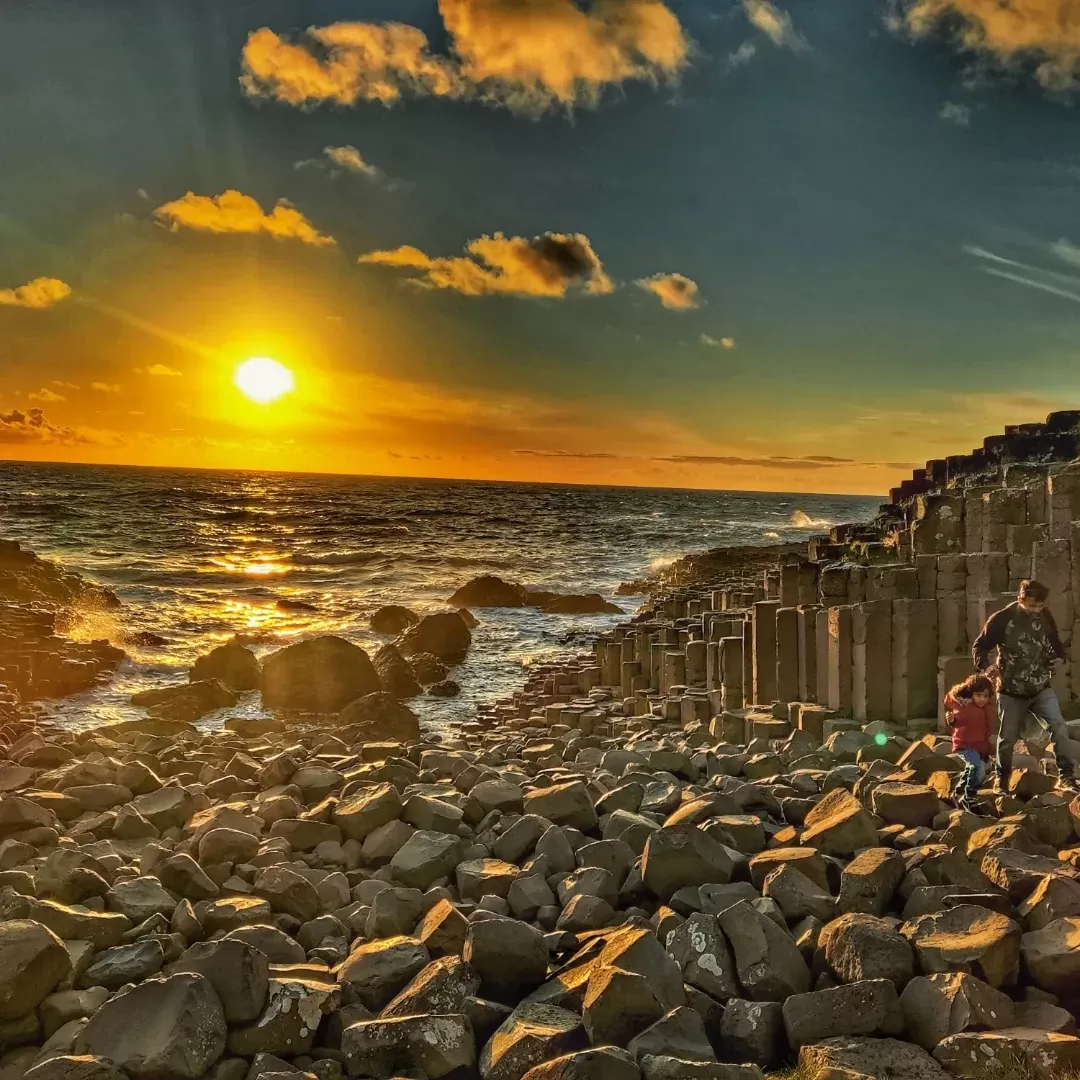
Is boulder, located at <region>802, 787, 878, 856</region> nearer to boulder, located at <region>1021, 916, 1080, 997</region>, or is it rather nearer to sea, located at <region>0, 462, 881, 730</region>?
boulder, located at <region>1021, 916, 1080, 997</region>

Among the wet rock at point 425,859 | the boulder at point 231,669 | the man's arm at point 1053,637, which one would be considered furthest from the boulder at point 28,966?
the boulder at point 231,669

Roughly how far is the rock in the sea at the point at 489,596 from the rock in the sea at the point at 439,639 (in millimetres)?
7251

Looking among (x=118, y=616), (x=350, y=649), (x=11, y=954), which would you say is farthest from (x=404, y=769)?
(x=118, y=616)

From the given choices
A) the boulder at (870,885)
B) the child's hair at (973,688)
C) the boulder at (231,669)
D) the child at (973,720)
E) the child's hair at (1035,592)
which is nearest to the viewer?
the boulder at (870,885)

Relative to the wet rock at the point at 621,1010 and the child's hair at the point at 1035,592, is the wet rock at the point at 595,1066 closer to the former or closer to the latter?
the wet rock at the point at 621,1010

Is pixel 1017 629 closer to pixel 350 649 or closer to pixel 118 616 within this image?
pixel 350 649

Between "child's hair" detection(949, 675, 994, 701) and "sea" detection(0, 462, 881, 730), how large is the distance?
8.35 metres

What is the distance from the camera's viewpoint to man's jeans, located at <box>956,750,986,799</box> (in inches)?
188

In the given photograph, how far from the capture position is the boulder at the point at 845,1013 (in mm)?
2996

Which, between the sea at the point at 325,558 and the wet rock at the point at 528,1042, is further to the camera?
the sea at the point at 325,558

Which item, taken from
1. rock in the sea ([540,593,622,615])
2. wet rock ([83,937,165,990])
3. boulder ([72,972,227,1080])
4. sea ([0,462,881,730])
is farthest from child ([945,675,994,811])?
rock in the sea ([540,593,622,615])

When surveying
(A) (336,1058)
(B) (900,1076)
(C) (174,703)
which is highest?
(B) (900,1076)

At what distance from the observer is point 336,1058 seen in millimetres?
3166

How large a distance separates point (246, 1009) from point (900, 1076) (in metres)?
2.32
